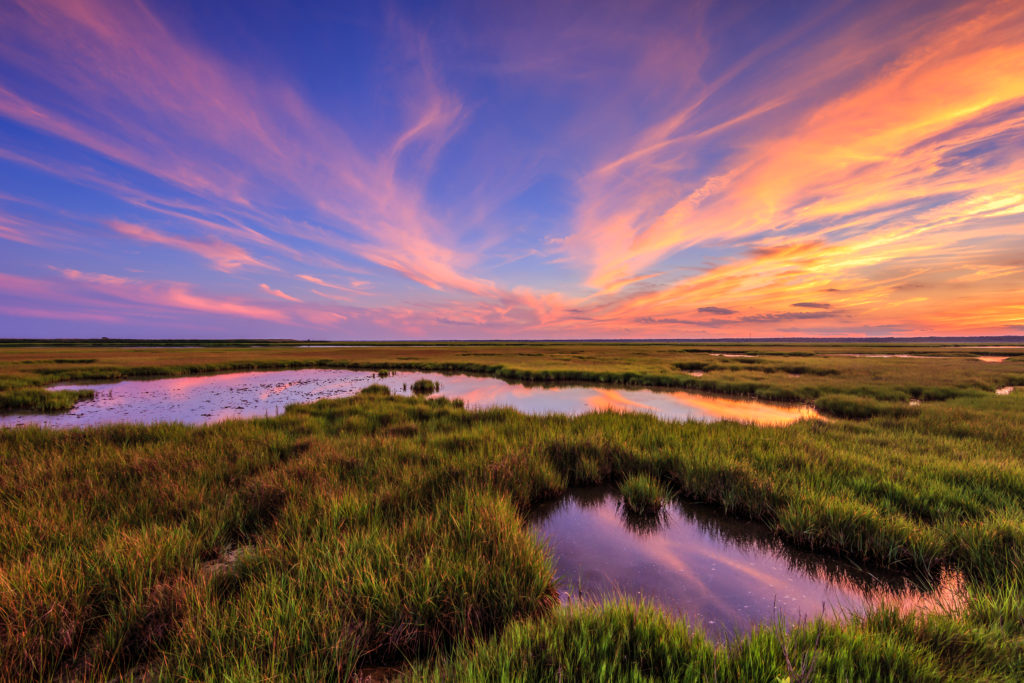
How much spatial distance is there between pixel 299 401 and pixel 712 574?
62.3ft

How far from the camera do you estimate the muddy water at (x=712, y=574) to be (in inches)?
153

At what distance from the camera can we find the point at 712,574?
4.57 metres

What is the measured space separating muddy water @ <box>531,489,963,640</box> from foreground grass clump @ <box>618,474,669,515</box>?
0.27 m

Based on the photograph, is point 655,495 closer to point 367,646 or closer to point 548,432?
point 548,432

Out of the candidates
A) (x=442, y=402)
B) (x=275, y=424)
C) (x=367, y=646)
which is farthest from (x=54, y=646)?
(x=442, y=402)

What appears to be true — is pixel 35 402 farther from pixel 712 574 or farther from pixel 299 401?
pixel 712 574

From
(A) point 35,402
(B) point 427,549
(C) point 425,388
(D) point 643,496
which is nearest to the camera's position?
(B) point 427,549

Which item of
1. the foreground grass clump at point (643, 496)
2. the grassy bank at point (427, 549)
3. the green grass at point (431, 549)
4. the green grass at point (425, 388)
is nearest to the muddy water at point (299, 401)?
the green grass at point (425, 388)

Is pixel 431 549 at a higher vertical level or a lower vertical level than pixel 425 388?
higher

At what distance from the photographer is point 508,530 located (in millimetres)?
4246

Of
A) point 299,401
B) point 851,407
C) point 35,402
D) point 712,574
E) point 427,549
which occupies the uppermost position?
point 427,549

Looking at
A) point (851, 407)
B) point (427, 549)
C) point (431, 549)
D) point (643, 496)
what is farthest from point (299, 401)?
point (851, 407)

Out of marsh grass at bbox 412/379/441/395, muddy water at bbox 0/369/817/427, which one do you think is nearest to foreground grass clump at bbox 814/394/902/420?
muddy water at bbox 0/369/817/427

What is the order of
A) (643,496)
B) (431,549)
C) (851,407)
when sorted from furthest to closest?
(851,407), (643,496), (431,549)
